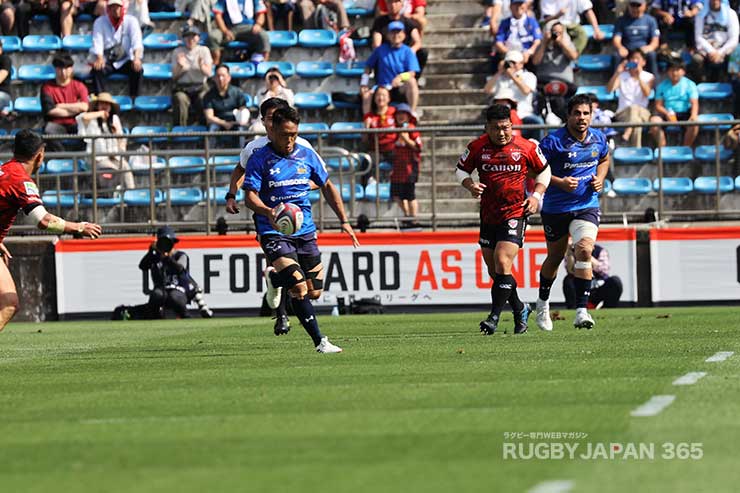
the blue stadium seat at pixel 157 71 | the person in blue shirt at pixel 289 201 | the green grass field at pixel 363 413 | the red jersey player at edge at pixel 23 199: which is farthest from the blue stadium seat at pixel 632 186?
the red jersey player at edge at pixel 23 199

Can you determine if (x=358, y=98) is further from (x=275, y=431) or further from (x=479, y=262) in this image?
(x=275, y=431)

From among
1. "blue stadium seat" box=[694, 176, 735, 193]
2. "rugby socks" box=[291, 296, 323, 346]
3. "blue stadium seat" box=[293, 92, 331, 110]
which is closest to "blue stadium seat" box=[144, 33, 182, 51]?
"blue stadium seat" box=[293, 92, 331, 110]

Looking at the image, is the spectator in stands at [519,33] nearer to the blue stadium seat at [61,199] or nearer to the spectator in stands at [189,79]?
the spectator in stands at [189,79]

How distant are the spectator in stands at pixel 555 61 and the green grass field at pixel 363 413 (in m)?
9.87

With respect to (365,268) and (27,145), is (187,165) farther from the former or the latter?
(27,145)

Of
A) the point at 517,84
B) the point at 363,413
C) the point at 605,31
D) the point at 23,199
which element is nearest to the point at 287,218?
the point at 23,199

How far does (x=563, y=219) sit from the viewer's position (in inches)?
623

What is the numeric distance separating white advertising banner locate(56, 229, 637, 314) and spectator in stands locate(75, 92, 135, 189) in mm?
967

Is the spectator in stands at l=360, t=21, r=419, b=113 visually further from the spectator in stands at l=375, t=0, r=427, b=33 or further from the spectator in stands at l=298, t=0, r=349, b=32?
the spectator in stands at l=298, t=0, r=349, b=32

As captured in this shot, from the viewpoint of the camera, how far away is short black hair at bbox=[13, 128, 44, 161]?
13039 millimetres

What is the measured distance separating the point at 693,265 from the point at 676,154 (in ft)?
5.52

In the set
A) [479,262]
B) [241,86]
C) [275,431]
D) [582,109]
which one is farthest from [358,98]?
[275,431]

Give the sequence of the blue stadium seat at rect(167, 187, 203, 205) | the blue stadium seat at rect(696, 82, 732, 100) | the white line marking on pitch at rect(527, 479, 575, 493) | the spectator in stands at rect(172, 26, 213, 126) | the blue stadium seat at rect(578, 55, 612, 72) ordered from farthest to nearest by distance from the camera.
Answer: the blue stadium seat at rect(578, 55, 612, 72), the spectator in stands at rect(172, 26, 213, 126), the blue stadium seat at rect(696, 82, 732, 100), the blue stadium seat at rect(167, 187, 203, 205), the white line marking on pitch at rect(527, 479, 575, 493)

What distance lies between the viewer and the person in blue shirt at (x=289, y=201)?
520 inches
